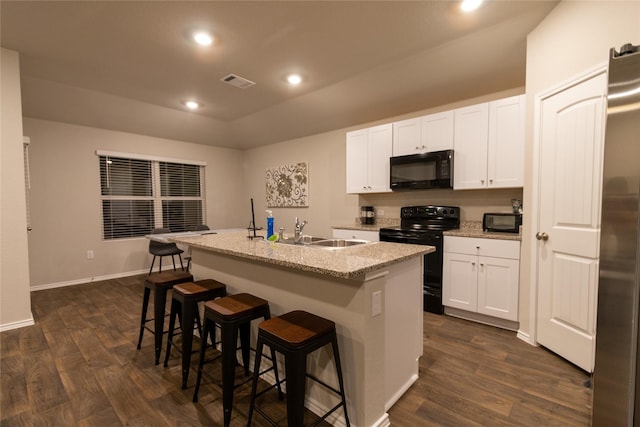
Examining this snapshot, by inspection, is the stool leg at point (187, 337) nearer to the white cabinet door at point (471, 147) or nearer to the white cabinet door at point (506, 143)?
the white cabinet door at point (471, 147)

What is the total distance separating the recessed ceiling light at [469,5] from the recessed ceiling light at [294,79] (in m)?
1.74

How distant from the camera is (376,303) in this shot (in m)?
1.50

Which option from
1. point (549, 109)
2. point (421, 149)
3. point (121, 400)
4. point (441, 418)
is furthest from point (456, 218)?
point (121, 400)

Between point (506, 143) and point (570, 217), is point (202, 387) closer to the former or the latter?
point (570, 217)

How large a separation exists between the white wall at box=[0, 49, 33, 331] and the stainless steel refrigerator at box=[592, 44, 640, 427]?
4.31 metres

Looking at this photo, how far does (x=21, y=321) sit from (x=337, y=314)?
338 centimetres

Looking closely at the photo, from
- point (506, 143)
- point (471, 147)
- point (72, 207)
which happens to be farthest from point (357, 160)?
point (72, 207)

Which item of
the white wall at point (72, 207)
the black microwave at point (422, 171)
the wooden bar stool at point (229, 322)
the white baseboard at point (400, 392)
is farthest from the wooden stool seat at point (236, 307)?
the white wall at point (72, 207)

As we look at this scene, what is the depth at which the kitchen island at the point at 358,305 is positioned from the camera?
4.82 ft

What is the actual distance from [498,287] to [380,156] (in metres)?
2.03

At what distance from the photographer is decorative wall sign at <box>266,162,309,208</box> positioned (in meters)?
5.36

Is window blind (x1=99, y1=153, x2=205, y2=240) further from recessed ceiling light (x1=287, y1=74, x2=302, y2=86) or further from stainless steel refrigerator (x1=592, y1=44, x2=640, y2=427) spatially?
stainless steel refrigerator (x1=592, y1=44, x2=640, y2=427)

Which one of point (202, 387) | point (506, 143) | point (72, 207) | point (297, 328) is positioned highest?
point (506, 143)

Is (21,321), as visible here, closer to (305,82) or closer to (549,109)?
(305,82)
